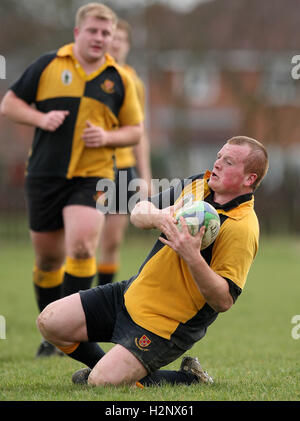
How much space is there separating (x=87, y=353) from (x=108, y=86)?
2317 millimetres

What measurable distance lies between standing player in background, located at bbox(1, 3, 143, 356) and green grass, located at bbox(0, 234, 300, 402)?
2.94 ft

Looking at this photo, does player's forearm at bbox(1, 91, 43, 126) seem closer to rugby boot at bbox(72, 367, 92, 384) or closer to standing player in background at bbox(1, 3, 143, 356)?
standing player in background at bbox(1, 3, 143, 356)

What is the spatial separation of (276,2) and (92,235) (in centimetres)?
2139

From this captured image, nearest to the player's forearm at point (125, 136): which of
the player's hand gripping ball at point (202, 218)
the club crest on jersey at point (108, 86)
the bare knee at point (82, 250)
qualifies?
the club crest on jersey at point (108, 86)

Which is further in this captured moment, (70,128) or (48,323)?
(70,128)

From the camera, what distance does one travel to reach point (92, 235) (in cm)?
572

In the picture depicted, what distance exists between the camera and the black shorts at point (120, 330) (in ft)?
14.1

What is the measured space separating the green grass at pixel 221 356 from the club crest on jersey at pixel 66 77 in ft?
6.97

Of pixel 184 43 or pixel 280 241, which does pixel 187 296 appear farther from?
pixel 184 43

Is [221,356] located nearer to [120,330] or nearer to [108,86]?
[120,330]

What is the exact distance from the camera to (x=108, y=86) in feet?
19.8

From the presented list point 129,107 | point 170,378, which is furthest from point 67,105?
point 170,378

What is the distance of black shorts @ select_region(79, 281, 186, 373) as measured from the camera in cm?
431

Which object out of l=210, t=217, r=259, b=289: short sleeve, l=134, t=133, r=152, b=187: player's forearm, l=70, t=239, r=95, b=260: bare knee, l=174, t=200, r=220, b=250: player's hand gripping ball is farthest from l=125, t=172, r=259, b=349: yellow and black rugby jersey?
l=134, t=133, r=152, b=187: player's forearm
